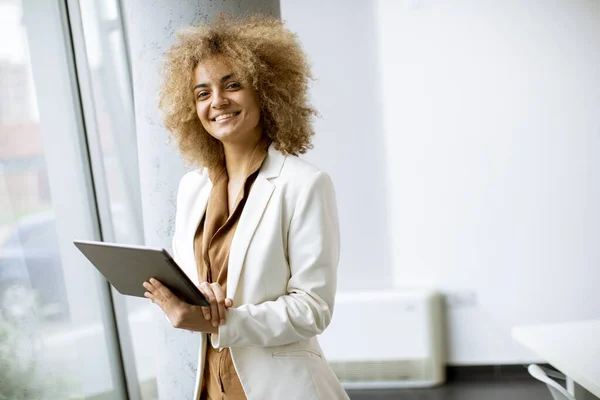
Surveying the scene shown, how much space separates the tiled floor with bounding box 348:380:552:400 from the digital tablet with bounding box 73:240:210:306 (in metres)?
2.67

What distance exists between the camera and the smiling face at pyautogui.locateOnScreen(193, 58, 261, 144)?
1684mm

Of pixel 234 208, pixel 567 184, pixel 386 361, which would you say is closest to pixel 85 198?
pixel 234 208

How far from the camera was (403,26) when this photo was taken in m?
4.08

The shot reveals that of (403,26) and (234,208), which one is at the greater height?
(403,26)

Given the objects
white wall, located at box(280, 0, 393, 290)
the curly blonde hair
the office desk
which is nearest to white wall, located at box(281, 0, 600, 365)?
white wall, located at box(280, 0, 393, 290)

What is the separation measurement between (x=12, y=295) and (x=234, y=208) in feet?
4.07

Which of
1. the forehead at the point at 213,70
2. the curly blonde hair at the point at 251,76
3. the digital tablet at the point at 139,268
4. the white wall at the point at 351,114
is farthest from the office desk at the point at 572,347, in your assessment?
the white wall at the point at 351,114

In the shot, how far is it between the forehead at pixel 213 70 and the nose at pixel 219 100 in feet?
0.12

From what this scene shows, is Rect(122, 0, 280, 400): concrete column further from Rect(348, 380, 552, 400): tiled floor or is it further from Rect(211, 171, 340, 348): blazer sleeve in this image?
Rect(348, 380, 552, 400): tiled floor

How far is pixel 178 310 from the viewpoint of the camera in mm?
1518

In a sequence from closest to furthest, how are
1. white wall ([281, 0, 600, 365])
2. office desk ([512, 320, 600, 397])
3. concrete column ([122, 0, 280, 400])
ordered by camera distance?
1. office desk ([512, 320, 600, 397])
2. concrete column ([122, 0, 280, 400])
3. white wall ([281, 0, 600, 365])

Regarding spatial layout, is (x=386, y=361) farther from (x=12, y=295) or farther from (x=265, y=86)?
(x=265, y=86)

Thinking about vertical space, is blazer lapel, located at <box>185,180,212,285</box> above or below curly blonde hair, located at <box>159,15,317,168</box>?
below

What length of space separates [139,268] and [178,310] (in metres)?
0.13
